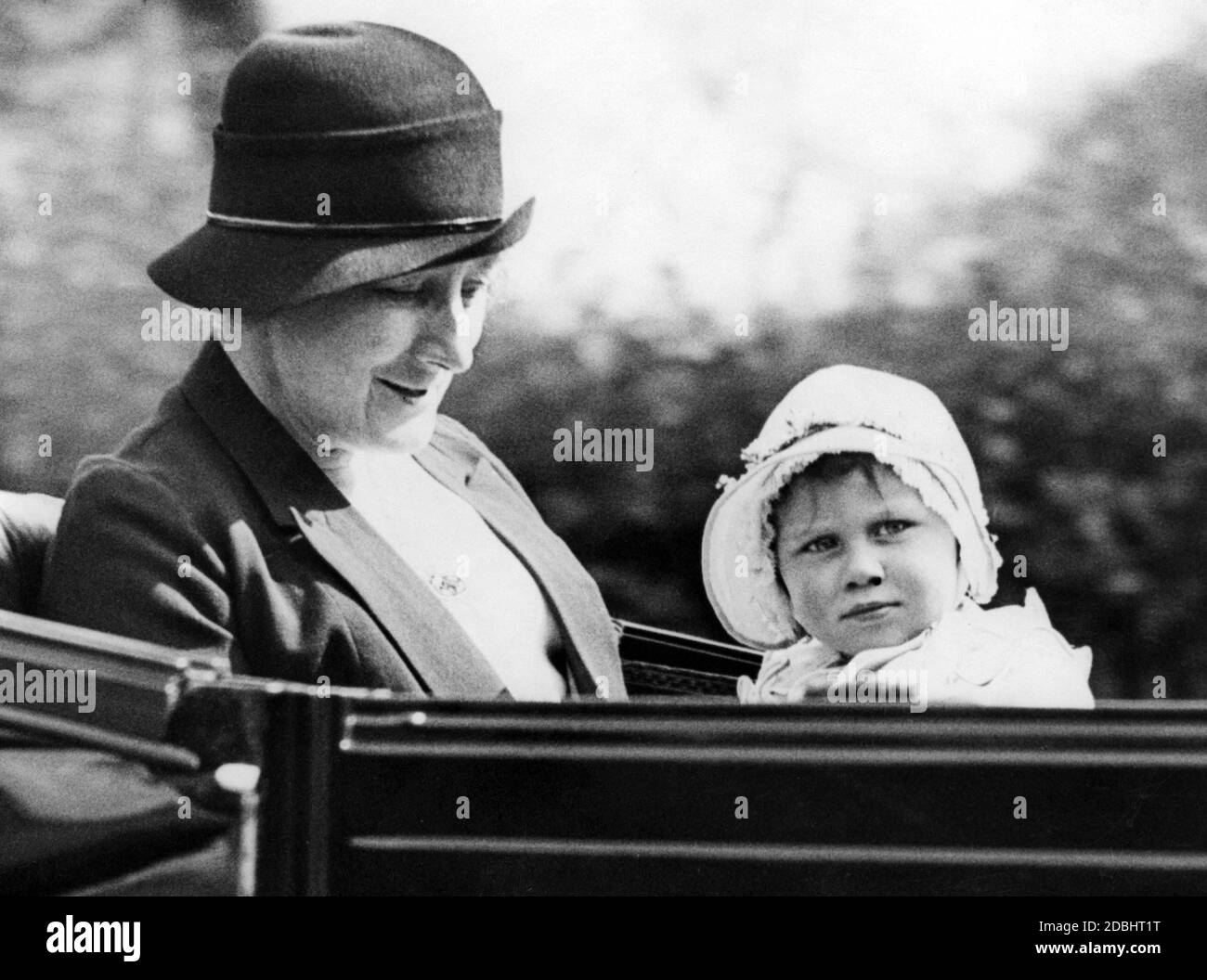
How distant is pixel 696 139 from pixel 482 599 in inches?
41.5

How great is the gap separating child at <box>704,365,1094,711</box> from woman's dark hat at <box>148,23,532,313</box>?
77 cm

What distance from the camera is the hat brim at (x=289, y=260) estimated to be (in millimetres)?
3619

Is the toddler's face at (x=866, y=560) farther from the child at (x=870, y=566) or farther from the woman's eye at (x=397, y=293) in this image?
the woman's eye at (x=397, y=293)

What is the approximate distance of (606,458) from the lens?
12.3ft

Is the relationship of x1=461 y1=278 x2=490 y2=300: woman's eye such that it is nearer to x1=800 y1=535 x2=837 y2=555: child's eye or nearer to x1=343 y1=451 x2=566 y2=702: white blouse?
x1=343 y1=451 x2=566 y2=702: white blouse

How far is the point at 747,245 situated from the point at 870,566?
2.38 feet

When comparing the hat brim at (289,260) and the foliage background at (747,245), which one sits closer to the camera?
the hat brim at (289,260)

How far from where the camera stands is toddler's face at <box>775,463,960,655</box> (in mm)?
3566

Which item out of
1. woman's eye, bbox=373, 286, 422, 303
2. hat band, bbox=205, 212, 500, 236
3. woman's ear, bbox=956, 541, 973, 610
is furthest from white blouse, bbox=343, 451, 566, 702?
woman's ear, bbox=956, 541, 973, 610

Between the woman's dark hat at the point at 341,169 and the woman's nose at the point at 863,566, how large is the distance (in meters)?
0.96

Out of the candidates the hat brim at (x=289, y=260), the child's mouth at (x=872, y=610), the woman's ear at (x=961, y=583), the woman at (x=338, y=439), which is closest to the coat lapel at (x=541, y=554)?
the woman at (x=338, y=439)

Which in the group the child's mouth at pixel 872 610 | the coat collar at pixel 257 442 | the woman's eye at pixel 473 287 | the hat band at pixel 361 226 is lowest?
the child's mouth at pixel 872 610

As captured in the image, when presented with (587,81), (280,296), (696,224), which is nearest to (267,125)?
(280,296)
